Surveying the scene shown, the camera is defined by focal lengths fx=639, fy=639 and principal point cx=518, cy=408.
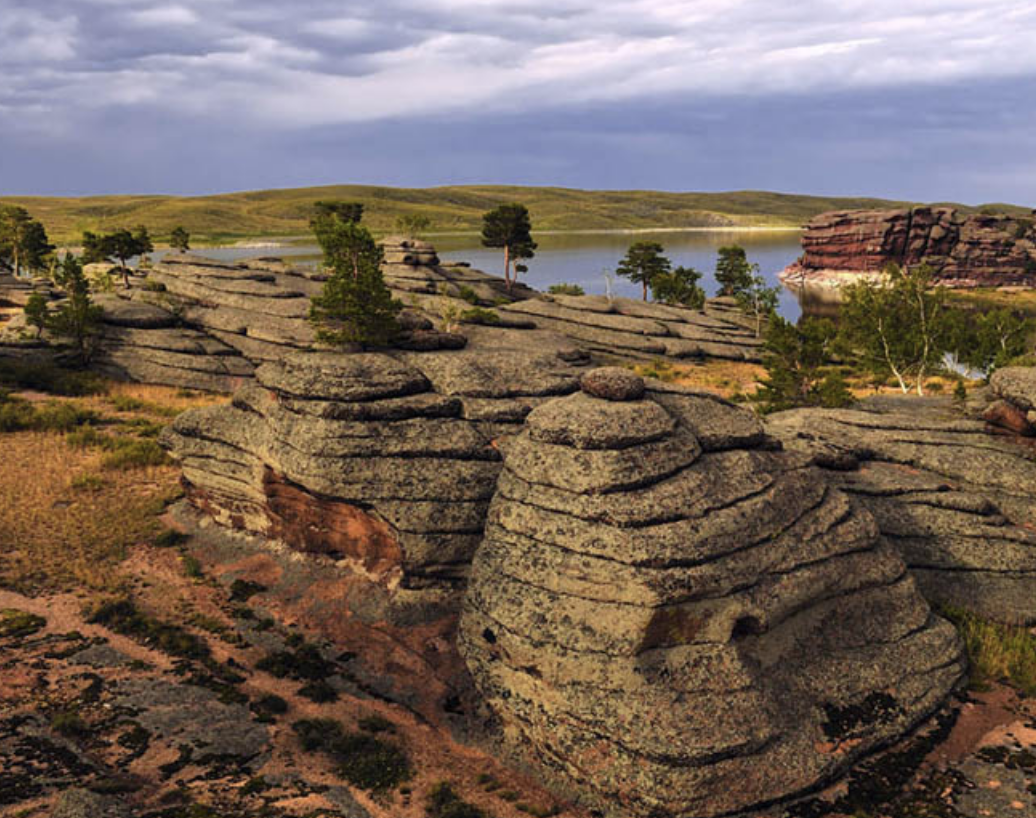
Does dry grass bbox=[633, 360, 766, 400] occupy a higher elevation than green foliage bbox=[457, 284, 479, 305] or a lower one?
lower

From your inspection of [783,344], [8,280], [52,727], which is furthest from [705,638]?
[8,280]

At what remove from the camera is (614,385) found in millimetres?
22406

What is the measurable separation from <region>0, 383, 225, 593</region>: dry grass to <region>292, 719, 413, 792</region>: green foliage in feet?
42.5

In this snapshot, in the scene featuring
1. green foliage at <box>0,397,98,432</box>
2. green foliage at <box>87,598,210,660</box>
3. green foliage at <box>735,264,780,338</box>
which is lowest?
green foliage at <box>87,598,210,660</box>

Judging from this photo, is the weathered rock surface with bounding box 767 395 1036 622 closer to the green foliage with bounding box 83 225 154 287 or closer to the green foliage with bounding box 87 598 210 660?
the green foliage with bounding box 87 598 210 660

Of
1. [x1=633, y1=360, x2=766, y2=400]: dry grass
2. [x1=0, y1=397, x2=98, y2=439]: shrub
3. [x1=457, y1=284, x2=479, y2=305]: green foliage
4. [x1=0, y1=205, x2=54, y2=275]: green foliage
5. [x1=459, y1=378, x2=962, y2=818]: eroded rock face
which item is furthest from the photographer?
[x1=0, y1=205, x2=54, y2=275]: green foliage

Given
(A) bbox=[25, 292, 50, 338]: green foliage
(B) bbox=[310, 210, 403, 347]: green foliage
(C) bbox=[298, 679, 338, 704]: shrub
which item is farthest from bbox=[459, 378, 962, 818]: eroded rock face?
(A) bbox=[25, 292, 50, 338]: green foliage

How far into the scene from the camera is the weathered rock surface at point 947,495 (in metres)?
25.5

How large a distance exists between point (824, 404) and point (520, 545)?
2909 cm

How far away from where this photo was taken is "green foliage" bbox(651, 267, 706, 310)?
108500 millimetres

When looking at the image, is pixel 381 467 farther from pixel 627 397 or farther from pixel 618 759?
pixel 618 759

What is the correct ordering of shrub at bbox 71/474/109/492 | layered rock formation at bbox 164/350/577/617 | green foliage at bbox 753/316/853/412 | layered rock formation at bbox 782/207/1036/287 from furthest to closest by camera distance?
1. layered rock formation at bbox 782/207/1036/287
2. green foliage at bbox 753/316/853/412
3. shrub at bbox 71/474/109/492
4. layered rock formation at bbox 164/350/577/617

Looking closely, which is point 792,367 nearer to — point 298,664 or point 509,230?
point 298,664

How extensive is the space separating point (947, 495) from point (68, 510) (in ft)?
135
